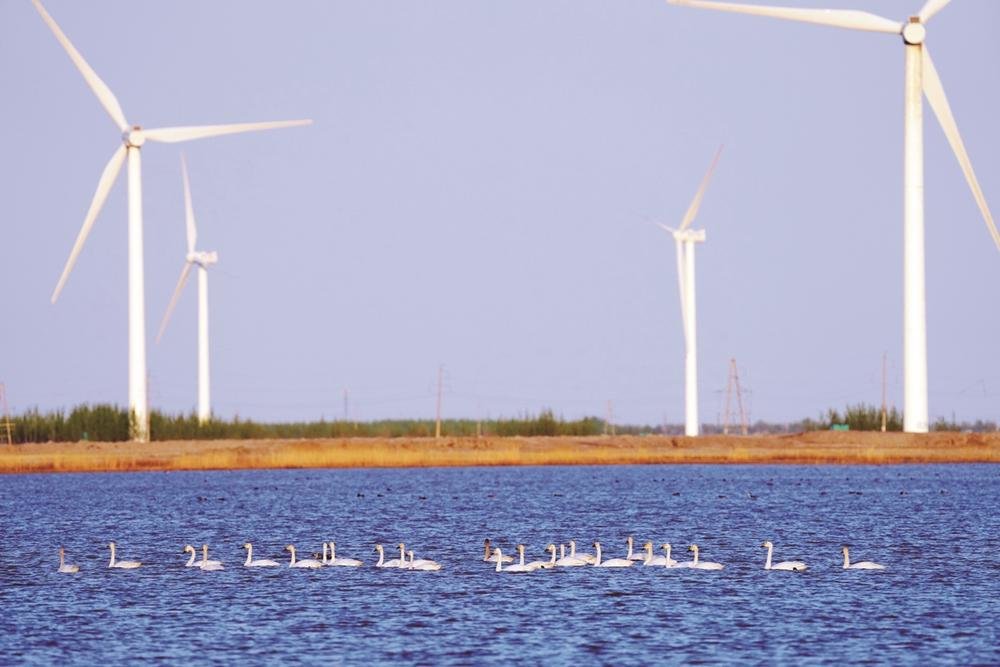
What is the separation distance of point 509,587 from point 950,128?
53185 mm

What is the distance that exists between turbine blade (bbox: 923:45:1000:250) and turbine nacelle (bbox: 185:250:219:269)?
57848 millimetres

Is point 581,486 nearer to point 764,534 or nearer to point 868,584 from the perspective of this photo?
point 764,534

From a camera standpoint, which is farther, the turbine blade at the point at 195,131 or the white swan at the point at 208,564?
the turbine blade at the point at 195,131

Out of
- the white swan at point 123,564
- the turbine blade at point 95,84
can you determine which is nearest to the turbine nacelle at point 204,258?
the turbine blade at point 95,84

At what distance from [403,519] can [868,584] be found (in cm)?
2939

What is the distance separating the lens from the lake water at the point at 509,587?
3844 cm

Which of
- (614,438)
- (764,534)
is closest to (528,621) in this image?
(764,534)

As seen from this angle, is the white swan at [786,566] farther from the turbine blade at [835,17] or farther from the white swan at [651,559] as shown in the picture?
the turbine blade at [835,17]

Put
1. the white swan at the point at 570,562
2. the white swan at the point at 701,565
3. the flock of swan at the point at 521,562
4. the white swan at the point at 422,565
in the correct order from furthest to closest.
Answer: the white swan at the point at 570,562 → the white swan at the point at 422,565 → the white swan at the point at 701,565 → the flock of swan at the point at 521,562

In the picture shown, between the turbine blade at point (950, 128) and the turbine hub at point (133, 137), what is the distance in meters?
44.8

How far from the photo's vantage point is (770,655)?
37.0m

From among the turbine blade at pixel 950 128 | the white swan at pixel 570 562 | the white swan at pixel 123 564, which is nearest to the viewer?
the white swan at pixel 570 562

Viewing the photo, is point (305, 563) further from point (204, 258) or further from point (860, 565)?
point (204, 258)

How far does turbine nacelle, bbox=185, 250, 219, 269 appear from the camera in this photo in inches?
5423
